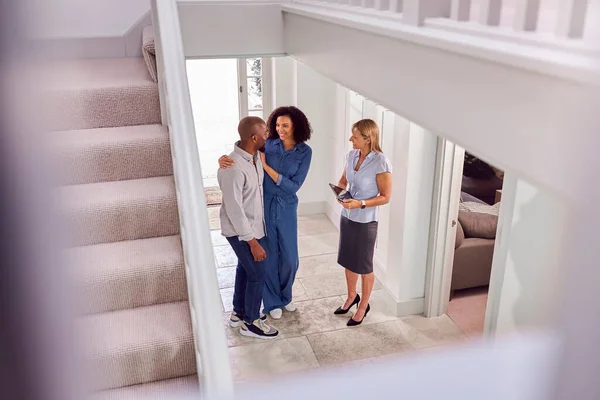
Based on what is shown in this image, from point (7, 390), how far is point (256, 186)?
10.2ft

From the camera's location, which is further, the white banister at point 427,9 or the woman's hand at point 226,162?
the woman's hand at point 226,162

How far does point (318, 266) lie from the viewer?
4.88 m

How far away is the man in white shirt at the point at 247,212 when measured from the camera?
3123 millimetres

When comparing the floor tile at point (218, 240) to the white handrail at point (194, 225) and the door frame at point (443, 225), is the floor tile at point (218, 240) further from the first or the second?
the white handrail at point (194, 225)

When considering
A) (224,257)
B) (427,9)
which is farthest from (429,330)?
(427,9)

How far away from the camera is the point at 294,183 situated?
3.67 m

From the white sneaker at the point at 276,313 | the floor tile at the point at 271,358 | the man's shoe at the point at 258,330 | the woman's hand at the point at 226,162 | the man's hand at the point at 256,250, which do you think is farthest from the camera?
the white sneaker at the point at 276,313

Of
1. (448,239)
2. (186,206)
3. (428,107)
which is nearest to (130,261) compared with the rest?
(186,206)

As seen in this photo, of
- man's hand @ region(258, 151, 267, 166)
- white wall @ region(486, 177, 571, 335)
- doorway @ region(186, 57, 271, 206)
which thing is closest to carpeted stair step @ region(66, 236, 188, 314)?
white wall @ region(486, 177, 571, 335)

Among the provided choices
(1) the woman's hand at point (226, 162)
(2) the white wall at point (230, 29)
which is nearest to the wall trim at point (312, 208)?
(1) the woman's hand at point (226, 162)

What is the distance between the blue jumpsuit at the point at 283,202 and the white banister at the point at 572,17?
282 centimetres

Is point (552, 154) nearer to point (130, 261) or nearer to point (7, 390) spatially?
point (7, 390)

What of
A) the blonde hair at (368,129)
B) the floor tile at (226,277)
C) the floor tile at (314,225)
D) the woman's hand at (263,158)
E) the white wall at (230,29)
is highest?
the white wall at (230,29)

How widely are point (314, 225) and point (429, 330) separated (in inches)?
81.6
